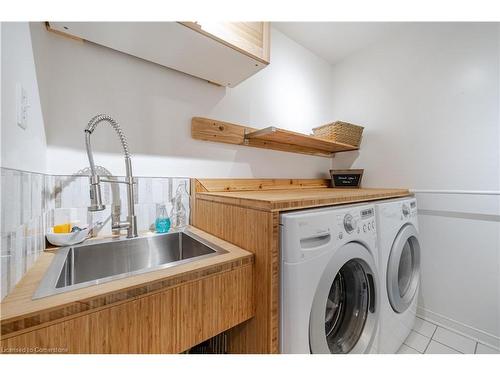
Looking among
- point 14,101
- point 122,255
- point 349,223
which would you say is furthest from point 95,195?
point 349,223

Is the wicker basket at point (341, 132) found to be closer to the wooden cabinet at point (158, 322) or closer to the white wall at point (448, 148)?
the white wall at point (448, 148)

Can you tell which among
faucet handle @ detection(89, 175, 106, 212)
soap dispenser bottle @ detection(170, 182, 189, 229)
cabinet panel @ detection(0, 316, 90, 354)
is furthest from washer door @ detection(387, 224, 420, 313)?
→ faucet handle @ detection(89, 175, 106, 212)

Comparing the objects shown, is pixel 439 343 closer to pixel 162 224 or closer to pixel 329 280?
pixel 329 280

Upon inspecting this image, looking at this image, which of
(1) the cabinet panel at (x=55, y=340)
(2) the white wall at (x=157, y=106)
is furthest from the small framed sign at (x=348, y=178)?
(1) the cabinet panel at (x=55, y=340)

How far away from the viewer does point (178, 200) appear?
4.19 feet

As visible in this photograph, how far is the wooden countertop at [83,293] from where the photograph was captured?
455 millimetres

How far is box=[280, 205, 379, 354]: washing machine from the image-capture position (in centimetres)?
73

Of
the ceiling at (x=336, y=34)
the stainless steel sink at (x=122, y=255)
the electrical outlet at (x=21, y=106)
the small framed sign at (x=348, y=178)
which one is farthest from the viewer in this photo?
the small framed sign at (x=348, y=178)

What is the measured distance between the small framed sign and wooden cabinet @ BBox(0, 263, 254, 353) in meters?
1.51

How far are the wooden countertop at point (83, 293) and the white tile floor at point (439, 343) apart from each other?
1.39 meters

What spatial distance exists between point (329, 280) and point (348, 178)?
1.35 m

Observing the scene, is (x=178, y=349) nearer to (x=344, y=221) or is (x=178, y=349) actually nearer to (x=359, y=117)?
(x=344, y=221)

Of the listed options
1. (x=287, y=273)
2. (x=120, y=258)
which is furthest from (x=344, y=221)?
(x=120, y=258)

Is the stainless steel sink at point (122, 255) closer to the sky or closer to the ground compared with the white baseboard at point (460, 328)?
closer to the sky
